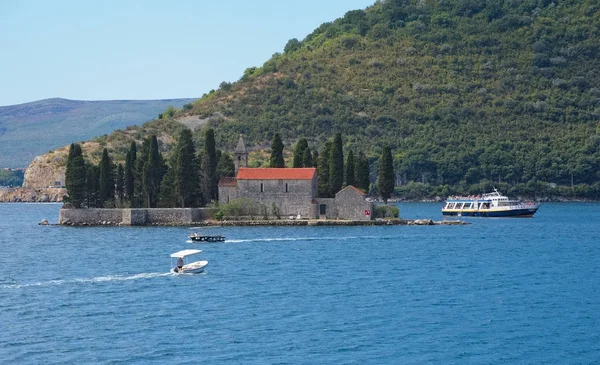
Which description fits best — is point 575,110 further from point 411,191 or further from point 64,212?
point 64,212

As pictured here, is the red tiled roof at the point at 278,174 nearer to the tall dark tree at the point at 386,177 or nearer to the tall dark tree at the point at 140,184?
the tall dark tree at the point at 386,177

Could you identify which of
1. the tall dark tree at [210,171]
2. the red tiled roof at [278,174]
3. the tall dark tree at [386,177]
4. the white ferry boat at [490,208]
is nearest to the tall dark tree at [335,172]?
the red tiled roof at [278,174]

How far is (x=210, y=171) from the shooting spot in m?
99.8

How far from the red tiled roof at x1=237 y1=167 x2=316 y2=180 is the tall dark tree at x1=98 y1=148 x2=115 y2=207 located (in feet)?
42.5

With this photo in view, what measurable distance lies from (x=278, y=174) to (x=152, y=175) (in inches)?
461

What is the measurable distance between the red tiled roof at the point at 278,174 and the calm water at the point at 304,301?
33.4 ft

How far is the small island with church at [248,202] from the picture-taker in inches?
3733

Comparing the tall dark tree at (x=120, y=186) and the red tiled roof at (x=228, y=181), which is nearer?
the red tiled roof at (x=228, y=181)

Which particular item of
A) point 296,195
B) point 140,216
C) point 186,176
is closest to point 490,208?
point 296,195

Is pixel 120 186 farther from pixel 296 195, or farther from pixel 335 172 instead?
pixel 335 172

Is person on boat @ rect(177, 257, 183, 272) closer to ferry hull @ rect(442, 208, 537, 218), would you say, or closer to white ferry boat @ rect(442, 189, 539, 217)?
white ferry boat @ rect(442, 189, 539, 217)

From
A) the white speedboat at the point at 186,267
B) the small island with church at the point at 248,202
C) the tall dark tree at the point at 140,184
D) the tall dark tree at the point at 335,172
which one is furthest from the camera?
the tall dark tree at the point at 140,184

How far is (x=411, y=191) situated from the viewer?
176750mm

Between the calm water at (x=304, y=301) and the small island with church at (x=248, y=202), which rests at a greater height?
the small island with church at (x=248, y=202)
